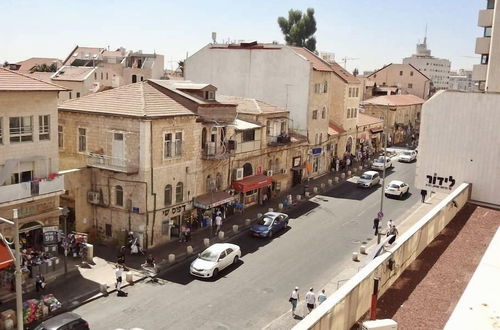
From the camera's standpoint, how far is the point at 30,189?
26.2 metres

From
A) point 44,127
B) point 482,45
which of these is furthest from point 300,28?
point 44,127

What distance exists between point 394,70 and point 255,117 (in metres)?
65.7

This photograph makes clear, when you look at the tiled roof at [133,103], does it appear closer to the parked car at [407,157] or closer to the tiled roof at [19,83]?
the tiled roof at [19,83]

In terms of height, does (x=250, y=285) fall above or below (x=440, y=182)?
Result: below

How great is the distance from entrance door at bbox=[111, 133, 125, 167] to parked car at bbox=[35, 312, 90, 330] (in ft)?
40.9

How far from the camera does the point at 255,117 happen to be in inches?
1673

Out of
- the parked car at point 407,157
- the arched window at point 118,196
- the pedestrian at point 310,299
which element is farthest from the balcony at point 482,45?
the arched window at point 118,196

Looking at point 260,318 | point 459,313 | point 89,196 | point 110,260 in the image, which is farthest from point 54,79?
point 459,313

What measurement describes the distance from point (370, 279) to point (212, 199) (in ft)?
82.9

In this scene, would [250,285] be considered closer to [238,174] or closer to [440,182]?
[440,182]

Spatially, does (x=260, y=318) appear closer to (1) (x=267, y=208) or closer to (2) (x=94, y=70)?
(1) (x=267, y=208)

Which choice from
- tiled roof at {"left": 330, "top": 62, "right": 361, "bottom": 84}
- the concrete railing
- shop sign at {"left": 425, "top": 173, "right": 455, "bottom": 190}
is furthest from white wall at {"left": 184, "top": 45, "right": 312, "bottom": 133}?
the concrete railing

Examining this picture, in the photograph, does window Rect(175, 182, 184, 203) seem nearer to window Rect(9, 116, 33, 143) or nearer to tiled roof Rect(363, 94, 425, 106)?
window Rect(9, 116, 33, 143)

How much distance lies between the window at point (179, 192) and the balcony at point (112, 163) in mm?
3654
